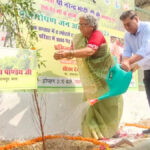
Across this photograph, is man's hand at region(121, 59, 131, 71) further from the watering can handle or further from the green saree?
the green saree

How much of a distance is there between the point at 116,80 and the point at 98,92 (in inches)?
13.3

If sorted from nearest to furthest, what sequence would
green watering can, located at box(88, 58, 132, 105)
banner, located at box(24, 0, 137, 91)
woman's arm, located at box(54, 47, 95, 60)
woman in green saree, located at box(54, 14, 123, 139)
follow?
woman's arm, located at box(54, 47, 95, 60)
green watering can, located at box(88, 58, 132, 105)
woman in green saree, located at box(54, 14, 123, 139)
banner, located at box(24, 0, 137, 91)

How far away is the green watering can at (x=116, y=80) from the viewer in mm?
3684

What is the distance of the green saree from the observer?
3.89m

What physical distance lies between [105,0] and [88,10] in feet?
1.67

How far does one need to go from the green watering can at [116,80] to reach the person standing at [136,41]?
0.25ft

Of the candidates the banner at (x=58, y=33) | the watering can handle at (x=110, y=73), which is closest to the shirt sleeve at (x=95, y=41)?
the watering can handle at (x=110, y=73)

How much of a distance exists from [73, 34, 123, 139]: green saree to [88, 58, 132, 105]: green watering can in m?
0.11

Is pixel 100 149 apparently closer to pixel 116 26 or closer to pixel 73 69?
pixel 73 69

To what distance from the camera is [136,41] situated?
4.07m

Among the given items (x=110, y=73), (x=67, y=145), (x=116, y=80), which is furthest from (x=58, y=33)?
(x=67, y=145)

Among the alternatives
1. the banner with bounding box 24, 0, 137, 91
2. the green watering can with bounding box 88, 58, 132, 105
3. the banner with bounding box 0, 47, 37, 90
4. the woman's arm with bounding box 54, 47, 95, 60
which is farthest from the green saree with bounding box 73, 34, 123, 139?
the banner with bounding box 0, 47, 37, 90

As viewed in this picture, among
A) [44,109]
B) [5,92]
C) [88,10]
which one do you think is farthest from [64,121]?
[88,10]

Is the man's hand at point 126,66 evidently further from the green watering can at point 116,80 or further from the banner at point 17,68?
the banner at point 17,68
